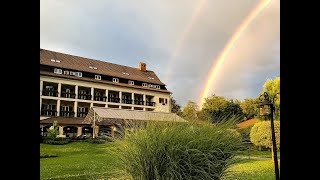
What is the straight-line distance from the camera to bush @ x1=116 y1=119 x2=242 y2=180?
6.53ft

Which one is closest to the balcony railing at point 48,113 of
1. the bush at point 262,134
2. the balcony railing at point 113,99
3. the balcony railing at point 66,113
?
the balcony railing at point 66,113

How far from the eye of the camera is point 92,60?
23.2m

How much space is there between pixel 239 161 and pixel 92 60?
21793mm

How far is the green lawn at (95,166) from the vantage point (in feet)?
7.42

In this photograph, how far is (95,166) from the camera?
234 inches

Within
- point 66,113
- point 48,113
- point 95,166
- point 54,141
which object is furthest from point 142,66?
point 95,166

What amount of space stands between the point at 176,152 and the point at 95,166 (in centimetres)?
426

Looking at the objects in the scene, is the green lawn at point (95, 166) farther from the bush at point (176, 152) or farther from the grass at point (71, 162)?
the bush at point (176, 152)

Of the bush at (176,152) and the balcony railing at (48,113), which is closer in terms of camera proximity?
the bush at (176,152)

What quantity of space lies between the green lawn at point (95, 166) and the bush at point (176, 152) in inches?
5.1

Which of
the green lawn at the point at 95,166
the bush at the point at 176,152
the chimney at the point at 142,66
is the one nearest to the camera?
the bush at the point at 176,152

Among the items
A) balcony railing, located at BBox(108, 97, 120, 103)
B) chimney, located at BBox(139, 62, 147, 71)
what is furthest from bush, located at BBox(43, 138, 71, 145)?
chimney, located at BBox(139, 62, 147, 71)

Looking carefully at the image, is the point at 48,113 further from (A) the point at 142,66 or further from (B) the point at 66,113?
(A) the point at 142,66
